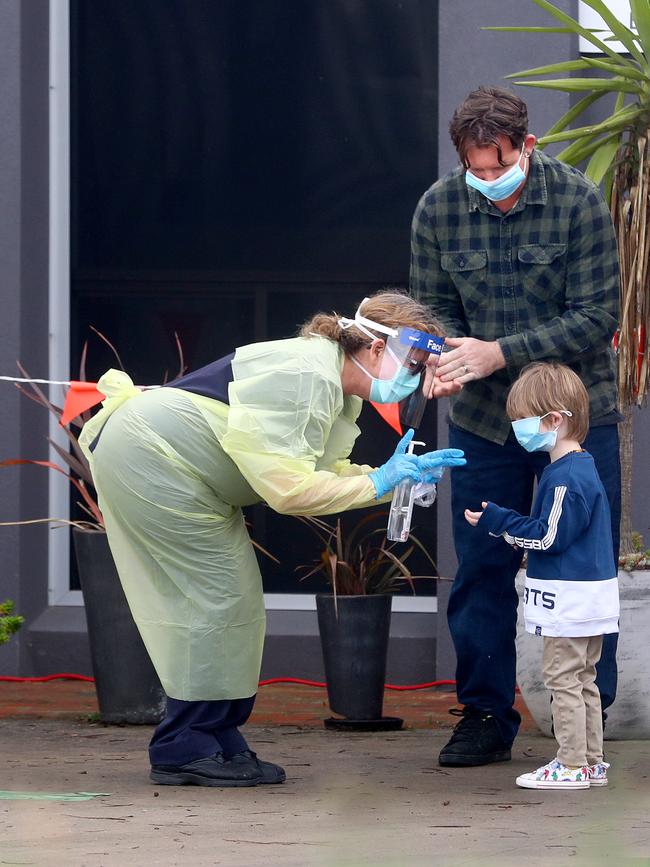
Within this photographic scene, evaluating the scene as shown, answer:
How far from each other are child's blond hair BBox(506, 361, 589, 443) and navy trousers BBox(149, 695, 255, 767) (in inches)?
45.2

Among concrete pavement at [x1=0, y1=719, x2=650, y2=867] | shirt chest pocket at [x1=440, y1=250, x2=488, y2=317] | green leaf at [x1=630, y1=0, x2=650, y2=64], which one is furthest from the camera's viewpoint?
green leaf at [x1=630, y1=0, x2=650, y2=64]

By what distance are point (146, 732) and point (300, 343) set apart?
1831 millimetres

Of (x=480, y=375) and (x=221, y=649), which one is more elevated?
(x=480, y=375)

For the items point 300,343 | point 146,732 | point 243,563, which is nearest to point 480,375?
point 300,343

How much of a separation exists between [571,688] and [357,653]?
1396 mm

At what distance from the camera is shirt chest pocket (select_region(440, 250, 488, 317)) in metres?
4.33

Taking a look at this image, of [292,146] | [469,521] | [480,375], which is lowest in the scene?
[469,521]

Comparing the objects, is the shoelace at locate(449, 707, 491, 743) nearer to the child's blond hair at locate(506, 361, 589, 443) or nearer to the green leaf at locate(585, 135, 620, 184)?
the child's blond hair at locate(506, 361, 589, 443)

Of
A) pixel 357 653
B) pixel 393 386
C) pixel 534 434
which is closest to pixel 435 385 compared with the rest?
pixel 393 386

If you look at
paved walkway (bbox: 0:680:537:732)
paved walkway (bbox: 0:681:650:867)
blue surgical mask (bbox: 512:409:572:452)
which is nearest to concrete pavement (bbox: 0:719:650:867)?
paved walkway (bbox: 0:681:650:867)

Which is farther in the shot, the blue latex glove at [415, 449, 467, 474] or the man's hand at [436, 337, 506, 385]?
the man's hand at [436, 337, 506, 385]

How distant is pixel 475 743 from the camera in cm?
438

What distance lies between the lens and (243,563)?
13.6ft

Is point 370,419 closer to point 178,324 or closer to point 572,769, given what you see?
point 178,324
